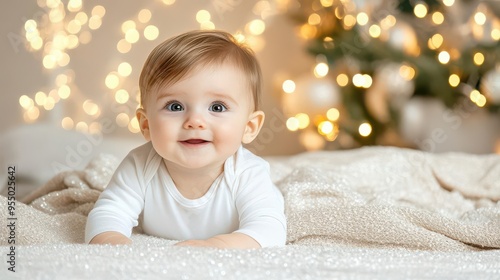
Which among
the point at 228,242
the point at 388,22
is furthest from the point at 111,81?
the point at 228,242

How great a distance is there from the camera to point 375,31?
3.03 m

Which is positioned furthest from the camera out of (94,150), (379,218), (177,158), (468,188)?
(94,150)

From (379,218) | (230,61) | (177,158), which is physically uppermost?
(230,61)

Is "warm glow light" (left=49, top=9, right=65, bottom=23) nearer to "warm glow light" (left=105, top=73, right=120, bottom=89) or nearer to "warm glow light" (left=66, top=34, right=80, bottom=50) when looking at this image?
"warm glow light" (left=66, top=34, right=80, bottom=50)

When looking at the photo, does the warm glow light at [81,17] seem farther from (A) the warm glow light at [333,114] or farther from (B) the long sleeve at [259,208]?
(B) the long sleeve at [259,208]

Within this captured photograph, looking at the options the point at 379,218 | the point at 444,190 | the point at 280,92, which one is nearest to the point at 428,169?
the point at 444,190

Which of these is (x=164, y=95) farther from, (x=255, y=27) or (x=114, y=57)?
(x=255, y=27)

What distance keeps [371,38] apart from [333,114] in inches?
14.4

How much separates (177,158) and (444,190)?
0.96m

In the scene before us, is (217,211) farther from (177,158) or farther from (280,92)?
(280,92)

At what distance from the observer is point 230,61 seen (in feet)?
3.77

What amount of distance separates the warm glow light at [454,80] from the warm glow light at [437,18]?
29 centimetres

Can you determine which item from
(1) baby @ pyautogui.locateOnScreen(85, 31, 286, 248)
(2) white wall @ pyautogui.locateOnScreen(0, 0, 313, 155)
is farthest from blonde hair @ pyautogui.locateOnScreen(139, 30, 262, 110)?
(2) white wall @ pyautogui.locateOnScreen(0, 0, 313, 155)

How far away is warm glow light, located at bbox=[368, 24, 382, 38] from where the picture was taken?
9.90 ft
